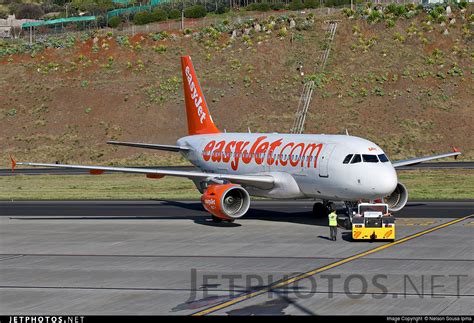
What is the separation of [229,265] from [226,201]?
1297 cm

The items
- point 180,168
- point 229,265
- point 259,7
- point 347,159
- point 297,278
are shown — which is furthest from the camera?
point 259,7

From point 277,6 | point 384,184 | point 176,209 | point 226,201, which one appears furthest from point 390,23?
point 384,184

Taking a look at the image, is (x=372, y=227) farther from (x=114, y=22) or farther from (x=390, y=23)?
(x=114, y=22)

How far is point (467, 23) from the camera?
404 ft

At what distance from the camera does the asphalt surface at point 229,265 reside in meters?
24.9

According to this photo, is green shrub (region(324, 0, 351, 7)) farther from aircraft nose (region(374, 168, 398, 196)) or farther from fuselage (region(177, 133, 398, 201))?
aircraft nose (region(374, 168, 398, 196))

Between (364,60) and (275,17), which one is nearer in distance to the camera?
(364,60)

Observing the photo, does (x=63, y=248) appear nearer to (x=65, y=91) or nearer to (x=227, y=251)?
(x=227, y=251)

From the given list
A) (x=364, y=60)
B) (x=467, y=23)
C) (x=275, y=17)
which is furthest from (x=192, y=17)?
(x=467, y=23)

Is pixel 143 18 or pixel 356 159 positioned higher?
pixel 143 18

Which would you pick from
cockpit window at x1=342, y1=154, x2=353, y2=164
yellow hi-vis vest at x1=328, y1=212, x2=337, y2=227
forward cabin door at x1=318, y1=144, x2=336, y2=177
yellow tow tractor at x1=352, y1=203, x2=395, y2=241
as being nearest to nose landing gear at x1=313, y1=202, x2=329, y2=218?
forward cabin door at x1=318, y1=144, x2=336, y2=177

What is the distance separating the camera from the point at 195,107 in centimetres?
5641

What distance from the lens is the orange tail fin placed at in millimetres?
55906

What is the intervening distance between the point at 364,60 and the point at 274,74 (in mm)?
12447
